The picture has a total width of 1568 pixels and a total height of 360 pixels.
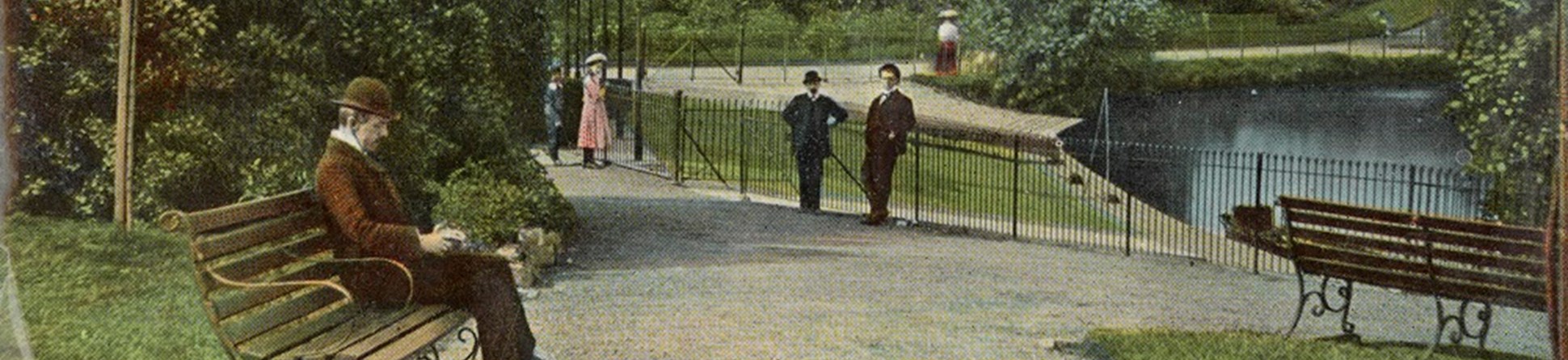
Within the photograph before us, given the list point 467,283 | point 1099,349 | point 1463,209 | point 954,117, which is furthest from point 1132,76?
point 467,283

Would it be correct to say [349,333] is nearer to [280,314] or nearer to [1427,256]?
[280,314]

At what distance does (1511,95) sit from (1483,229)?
578 cm

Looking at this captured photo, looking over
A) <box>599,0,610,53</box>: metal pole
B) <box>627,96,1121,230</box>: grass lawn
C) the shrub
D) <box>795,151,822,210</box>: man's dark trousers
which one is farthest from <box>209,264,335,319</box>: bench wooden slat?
<box>599,0,610,53</box>: metal pole

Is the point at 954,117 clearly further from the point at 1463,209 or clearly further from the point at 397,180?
the point at 397,180

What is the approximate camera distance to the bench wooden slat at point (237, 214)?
7.00 m

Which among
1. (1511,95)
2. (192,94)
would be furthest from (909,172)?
(192,94)

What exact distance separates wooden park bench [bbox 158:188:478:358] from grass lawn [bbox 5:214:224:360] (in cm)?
74

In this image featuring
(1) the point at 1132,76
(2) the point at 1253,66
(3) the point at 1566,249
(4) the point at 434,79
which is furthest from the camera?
(2) the point at 1253,66

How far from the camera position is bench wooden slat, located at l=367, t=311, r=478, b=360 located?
7805mm

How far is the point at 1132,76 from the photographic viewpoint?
30.3 metres

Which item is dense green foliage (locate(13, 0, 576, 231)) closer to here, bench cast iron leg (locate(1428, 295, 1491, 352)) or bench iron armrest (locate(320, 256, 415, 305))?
bench iron armrest (locate(320, 256, 415, 305))

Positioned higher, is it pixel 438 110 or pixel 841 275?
pixel 438 110

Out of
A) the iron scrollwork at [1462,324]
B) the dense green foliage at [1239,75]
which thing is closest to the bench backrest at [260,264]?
the iron scrollwork at [1462,324]

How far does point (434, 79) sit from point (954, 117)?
1706 centimetres
